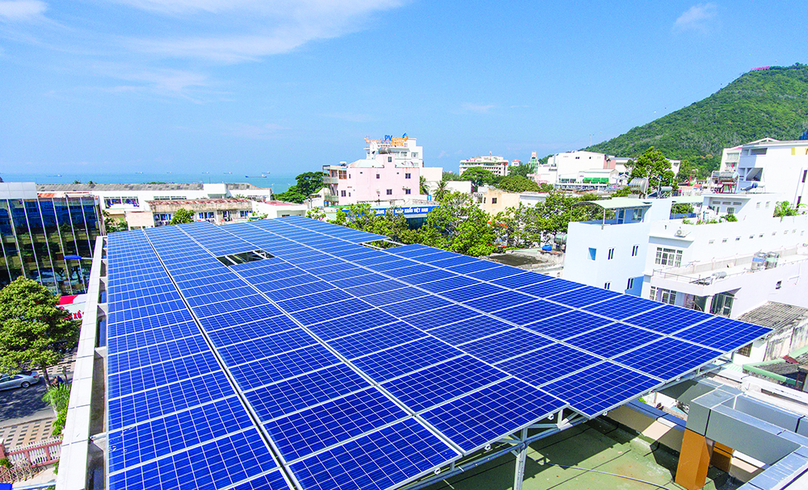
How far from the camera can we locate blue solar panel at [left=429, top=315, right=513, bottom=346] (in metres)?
11.7

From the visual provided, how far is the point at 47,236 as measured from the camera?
127ft

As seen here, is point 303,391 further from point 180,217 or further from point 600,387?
point 180,217

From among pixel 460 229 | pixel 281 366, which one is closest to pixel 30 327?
pixel 281 366

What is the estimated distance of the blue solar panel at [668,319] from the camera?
491 inches

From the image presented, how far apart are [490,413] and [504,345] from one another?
3517mm

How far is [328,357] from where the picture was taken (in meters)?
10.6

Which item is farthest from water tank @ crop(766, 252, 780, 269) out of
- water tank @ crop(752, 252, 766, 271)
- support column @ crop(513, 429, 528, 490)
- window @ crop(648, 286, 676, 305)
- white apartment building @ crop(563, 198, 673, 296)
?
support column @ crop(513, 429, 528, 490)

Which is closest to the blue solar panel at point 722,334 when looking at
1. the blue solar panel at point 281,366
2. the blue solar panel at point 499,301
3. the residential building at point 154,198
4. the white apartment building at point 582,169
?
the blue solar panel at point 499,301

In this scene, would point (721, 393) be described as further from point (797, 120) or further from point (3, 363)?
point (797, 120)

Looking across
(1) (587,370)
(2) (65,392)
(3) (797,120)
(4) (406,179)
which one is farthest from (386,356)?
(3) (797,120)

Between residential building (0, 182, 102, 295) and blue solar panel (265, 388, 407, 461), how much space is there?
4212 centimetres

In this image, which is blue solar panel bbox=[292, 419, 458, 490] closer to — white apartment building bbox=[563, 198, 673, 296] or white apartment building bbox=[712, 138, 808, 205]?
white apartment building bbox=[563, 198, 673, 296]

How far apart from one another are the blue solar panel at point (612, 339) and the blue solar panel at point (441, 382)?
3.30m

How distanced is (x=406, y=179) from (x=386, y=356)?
242 ft
